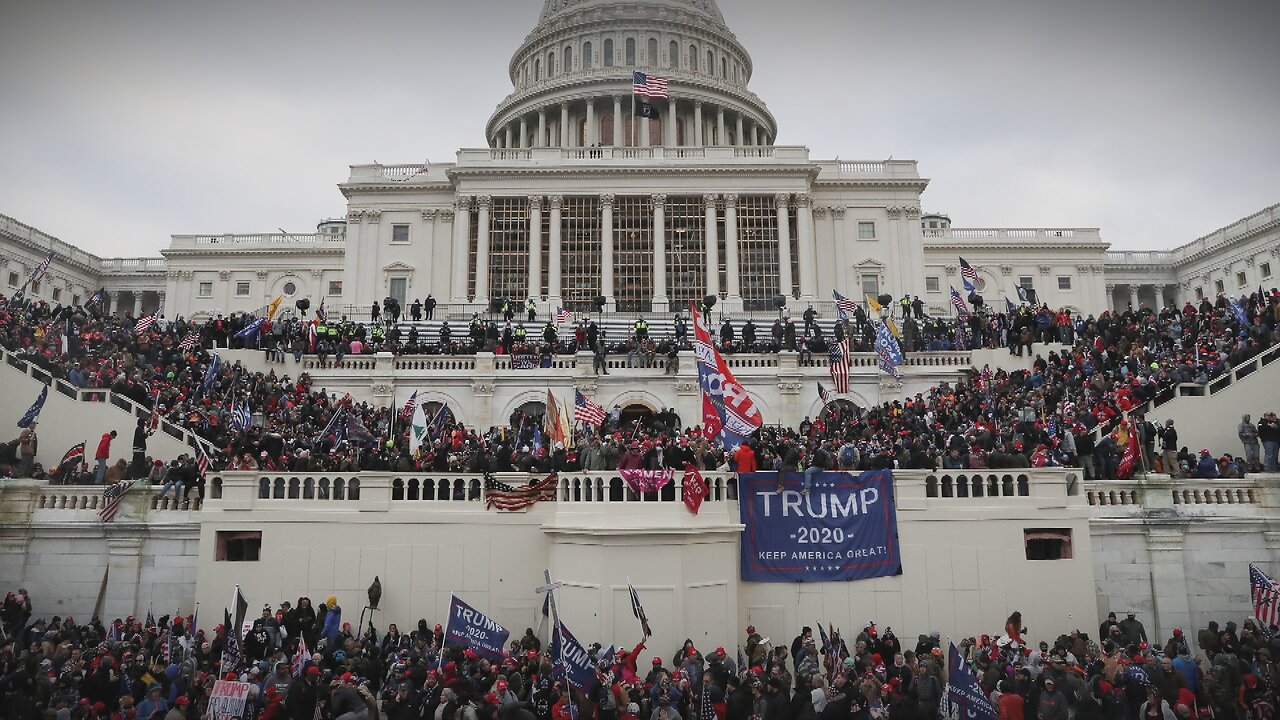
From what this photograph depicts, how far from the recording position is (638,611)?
52.4 feet

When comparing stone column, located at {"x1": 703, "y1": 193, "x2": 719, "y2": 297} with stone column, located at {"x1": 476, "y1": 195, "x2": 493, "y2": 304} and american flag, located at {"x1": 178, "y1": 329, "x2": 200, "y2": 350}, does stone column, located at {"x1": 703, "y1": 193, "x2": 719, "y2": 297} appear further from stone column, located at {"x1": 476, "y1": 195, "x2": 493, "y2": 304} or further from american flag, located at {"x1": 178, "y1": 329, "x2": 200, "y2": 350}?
american flag, located at {"x1": 178, "y1": 329, "x2": 200, "y2": 350}

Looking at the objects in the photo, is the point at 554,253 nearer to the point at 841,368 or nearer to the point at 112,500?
the point at 841,368

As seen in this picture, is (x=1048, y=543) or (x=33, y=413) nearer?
(x=1048, y=543)

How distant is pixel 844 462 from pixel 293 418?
17.2m

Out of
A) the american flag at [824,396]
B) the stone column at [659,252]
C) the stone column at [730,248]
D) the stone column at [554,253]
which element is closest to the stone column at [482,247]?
the stone column at [554,253]

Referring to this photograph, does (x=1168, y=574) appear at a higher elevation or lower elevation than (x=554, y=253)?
lower

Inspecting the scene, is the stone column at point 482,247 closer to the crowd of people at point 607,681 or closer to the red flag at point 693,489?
the red flag at point 693,489

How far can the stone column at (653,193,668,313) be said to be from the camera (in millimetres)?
55638

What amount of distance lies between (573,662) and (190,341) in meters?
26.3

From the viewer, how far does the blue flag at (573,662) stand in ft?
42.4

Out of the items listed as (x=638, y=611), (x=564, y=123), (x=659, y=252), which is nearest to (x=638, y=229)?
(x=659, y=252)

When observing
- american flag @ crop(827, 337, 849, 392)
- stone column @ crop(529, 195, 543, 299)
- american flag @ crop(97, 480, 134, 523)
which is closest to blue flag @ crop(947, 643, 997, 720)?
american flag @ crop(97, 480, 134, 523)

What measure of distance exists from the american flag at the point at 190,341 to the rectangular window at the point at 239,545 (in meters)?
16.3

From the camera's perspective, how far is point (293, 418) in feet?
90.3
